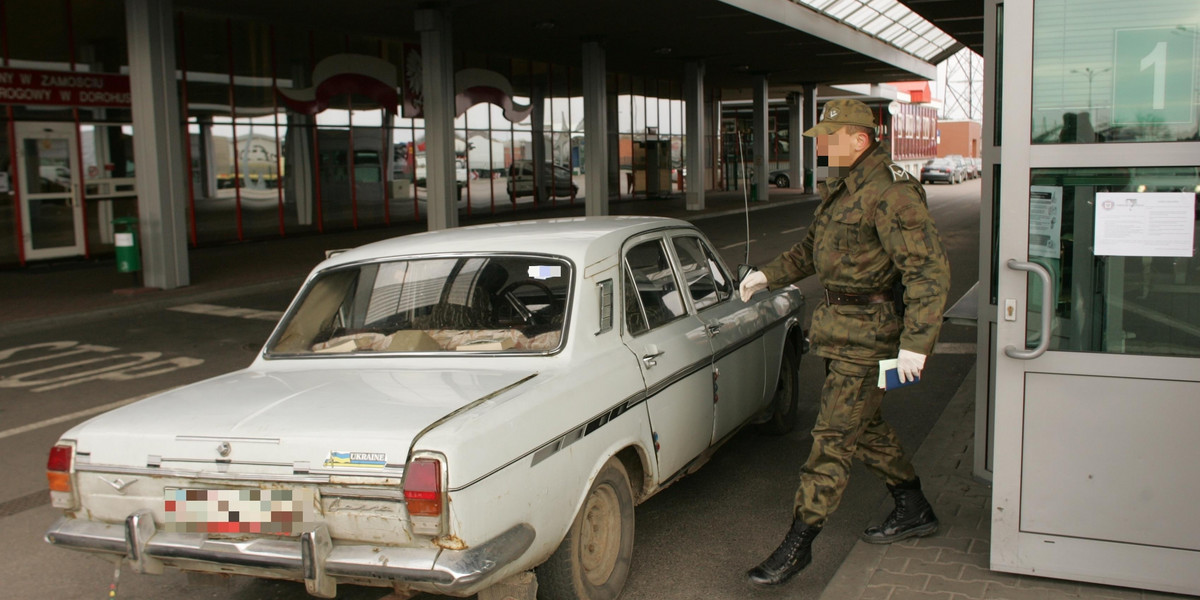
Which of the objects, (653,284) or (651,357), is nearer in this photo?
(651,357)

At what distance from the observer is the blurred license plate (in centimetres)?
336

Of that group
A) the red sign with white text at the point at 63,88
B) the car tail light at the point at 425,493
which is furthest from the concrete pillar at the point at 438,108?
the car tail light at the point at 425,493

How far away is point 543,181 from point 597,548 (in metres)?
30.1

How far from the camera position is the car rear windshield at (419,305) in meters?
4.60

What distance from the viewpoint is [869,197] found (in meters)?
4.20

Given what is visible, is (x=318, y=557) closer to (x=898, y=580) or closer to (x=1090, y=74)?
(x=898, y=580)

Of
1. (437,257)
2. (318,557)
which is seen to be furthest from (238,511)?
(437,257)

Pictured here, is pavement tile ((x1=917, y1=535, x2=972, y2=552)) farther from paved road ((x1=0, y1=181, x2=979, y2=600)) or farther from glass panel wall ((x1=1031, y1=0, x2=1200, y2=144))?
glass panel wall ((x1=1031, y1=0, x2=1200, y2=144))

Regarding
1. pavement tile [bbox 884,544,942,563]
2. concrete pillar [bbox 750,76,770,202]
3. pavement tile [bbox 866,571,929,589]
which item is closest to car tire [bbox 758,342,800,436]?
pavement tile [bbox 884,544,942,563]

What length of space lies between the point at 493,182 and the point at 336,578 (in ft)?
92.4

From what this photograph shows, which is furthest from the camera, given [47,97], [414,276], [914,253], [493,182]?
[493,182]

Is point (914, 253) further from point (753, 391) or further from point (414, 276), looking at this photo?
point (414, 276)

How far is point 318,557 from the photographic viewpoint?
10.7 feet

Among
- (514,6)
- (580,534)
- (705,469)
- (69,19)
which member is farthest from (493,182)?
(580,534)
